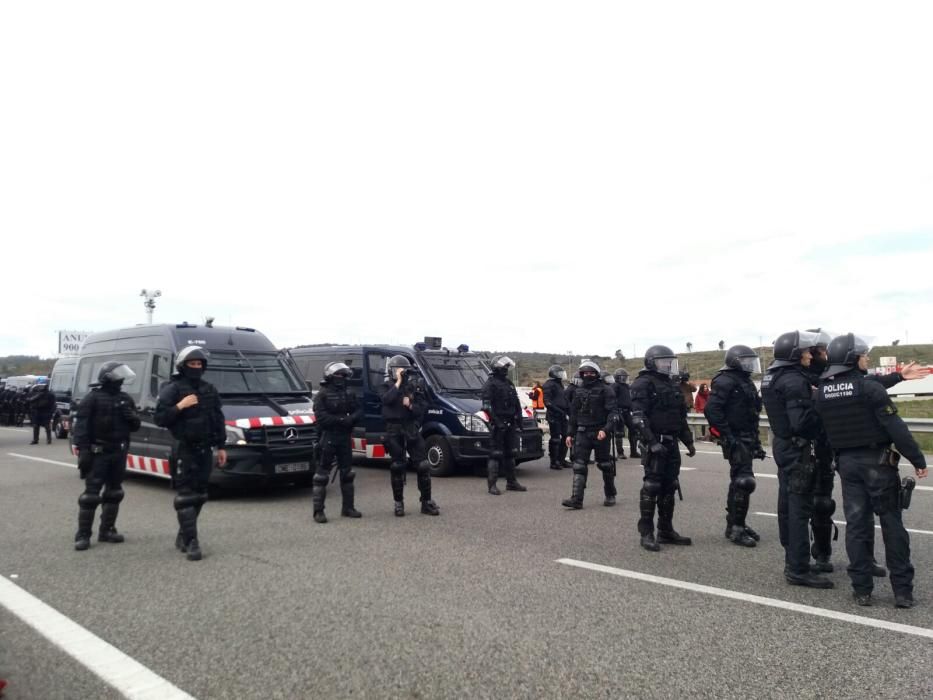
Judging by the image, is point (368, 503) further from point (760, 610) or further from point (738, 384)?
point (760, 610)

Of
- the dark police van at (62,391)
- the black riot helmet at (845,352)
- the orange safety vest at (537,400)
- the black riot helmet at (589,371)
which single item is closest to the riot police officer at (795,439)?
the black riot helmet at (845,352)

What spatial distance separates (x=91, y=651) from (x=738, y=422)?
18.1 ft

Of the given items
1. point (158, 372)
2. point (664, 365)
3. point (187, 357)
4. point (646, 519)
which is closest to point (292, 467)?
point (158, 372)

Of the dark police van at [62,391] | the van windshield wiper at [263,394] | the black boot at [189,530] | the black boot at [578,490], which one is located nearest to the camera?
the black boot at [189,530]

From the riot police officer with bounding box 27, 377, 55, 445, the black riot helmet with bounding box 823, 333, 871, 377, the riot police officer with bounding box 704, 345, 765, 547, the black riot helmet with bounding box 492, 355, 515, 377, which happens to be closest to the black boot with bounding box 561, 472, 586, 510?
the riot police officer with bounding box 704, 345, 765, 547

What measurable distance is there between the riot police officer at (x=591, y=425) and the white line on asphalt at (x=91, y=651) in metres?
5.69

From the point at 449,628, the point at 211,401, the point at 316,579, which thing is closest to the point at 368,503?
the point at 211,401

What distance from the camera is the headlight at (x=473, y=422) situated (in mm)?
11828

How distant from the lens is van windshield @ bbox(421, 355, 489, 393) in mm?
12648

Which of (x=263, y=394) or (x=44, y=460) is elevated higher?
(x=263, y=394)

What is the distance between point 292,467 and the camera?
9797mm

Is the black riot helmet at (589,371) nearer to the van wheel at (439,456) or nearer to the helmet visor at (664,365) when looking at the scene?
the helmet visor at (664,365)

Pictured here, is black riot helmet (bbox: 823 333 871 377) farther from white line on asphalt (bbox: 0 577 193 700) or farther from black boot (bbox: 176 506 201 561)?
black boot (bbox: 176 506 201 561)

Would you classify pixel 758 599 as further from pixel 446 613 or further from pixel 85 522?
pixel 85 522
